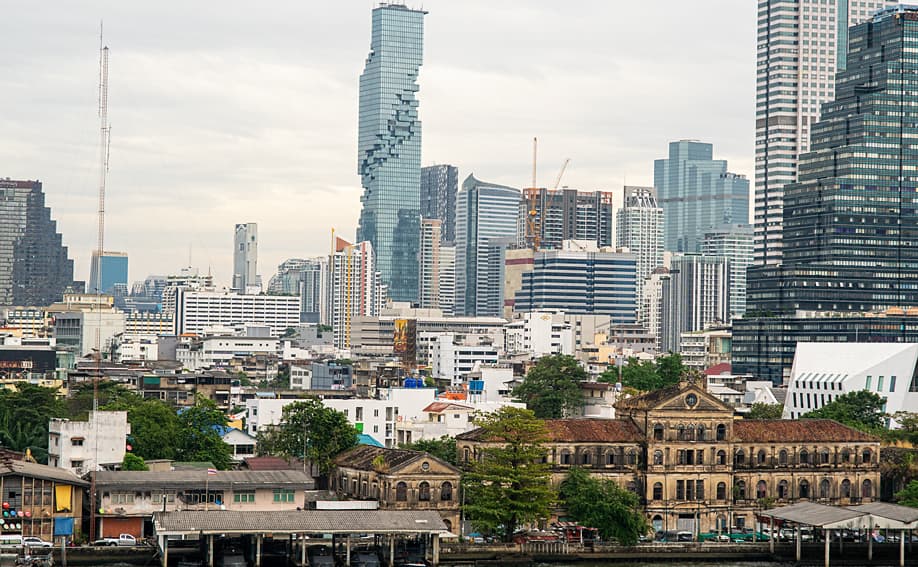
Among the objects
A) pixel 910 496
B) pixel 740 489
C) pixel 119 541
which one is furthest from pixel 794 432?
pixel 119 541

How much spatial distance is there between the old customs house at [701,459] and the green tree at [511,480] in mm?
4570

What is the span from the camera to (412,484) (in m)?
104

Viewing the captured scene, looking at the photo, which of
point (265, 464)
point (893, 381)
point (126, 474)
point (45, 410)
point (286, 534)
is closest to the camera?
point (286, 534)

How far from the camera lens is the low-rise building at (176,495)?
97250 mm

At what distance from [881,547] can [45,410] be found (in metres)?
73.7

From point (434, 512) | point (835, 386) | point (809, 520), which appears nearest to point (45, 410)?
point (434, 512)

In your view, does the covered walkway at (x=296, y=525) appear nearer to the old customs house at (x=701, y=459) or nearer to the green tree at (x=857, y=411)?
the old customs house at (x=701, y=459)

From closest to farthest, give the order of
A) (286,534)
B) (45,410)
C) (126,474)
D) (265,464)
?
(286,534) < (126,474) < (265,464) < (45,410)

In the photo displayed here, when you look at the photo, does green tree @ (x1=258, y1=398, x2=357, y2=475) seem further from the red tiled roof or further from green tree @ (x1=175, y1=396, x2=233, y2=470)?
the red tiled roof

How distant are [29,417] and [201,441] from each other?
23.1m

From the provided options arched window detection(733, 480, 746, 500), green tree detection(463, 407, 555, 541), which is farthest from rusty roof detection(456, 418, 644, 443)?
arched window detection(733, 480, 746, 500)

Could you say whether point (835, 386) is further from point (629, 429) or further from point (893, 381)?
point (629, 429)

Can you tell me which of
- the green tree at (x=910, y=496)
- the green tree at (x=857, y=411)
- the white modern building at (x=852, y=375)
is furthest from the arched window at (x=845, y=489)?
the white modern building at (x=852, y=375)

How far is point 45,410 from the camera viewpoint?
138 m
